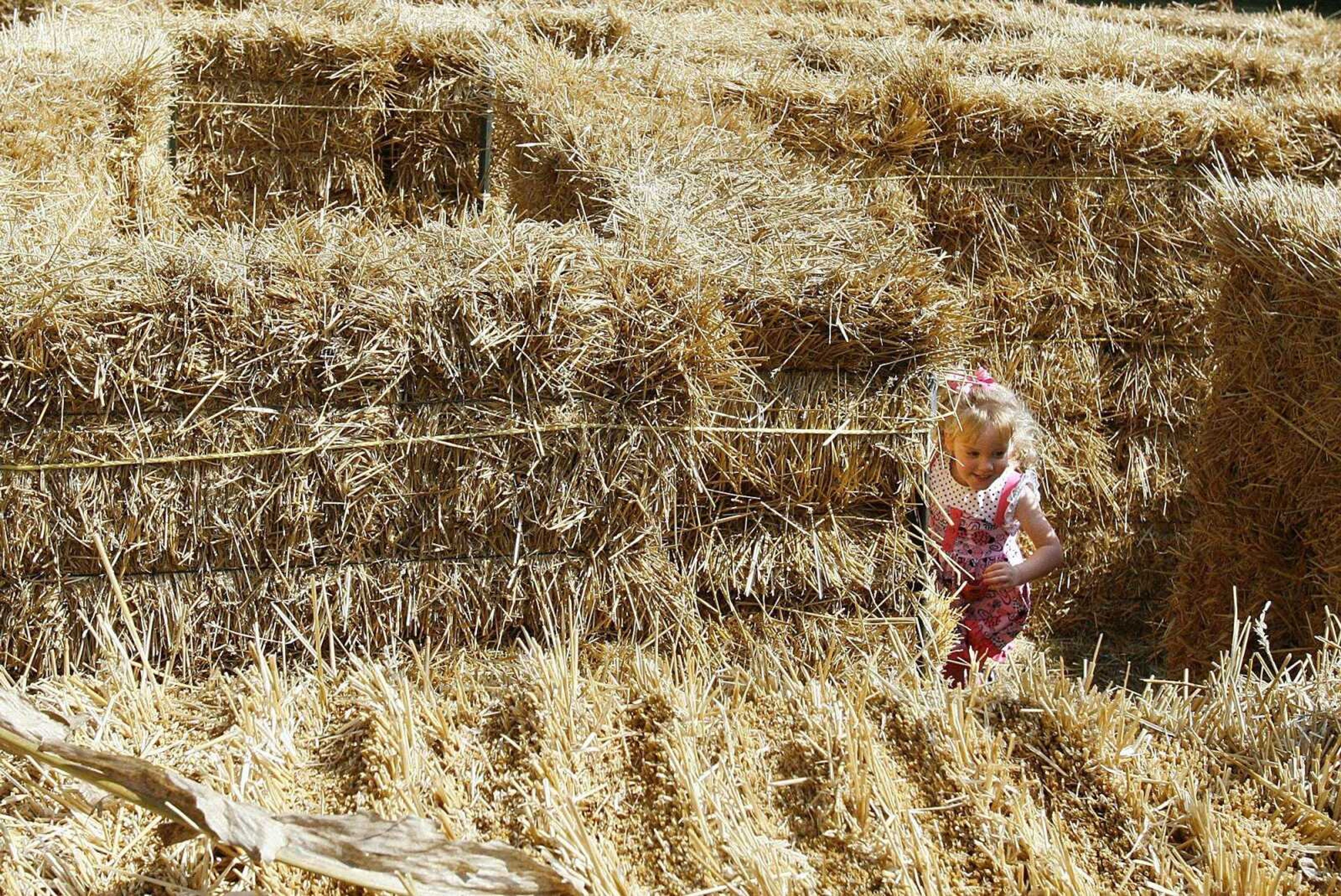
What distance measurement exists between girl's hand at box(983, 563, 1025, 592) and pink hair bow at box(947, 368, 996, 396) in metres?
0.49

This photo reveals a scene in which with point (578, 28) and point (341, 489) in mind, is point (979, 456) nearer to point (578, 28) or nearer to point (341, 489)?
point (341, 489)

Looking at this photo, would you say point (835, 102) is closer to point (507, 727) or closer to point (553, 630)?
point (553, 630)

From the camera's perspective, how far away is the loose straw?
2.44m

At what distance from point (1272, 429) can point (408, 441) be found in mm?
2563

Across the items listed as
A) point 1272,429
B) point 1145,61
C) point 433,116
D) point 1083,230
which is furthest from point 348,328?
point 1145,61

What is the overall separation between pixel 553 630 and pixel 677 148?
5.12ft

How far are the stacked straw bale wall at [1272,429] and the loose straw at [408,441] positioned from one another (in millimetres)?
1571

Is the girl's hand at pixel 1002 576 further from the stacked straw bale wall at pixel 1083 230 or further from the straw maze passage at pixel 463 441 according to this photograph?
the stacked straw bale wall at pixel 1083 230

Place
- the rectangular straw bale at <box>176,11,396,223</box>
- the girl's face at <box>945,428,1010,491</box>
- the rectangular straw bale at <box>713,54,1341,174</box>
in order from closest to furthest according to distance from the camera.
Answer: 1. the girl's face at <box>945,428,1010,491</box>
2. the rectangular straw bale at <box>713,54,1341,174</box>
3. the rectangular straw bale at <box>176,11,396,223</box>

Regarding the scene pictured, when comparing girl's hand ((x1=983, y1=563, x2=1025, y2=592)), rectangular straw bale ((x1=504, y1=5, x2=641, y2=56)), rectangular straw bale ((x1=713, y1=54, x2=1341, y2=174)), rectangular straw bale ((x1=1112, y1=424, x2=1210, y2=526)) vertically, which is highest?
rectangular straw bale ((x1=504, y1=5, x2=641, y2=56))

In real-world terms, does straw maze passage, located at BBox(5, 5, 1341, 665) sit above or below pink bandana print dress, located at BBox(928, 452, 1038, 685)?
above

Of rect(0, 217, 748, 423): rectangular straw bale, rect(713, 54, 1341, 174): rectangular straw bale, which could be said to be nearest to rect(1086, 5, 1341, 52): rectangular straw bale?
rect(713, 54, 1341, 174): rectangular straw bale

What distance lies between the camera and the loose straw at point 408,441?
2443 millimetres

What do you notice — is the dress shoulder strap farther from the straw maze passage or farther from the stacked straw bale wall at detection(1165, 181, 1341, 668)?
the stacked straw bale wall at detection(1165, 181, 1341, 668)
